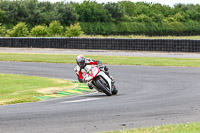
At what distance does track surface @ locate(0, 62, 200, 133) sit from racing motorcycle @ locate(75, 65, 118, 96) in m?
0.32

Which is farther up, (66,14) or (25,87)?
(66,14)

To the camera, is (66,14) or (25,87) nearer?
(25,87)

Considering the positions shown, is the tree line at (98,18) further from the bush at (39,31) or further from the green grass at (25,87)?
the green grass at (25,87)

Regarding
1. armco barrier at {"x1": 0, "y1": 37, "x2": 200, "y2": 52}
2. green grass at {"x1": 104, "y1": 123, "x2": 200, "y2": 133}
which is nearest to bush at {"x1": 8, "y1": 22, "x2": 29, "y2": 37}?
armco barrier at {"x1": 0, "y1": 37, "x2": 200, "y2": 52}

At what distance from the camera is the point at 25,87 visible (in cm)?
1598

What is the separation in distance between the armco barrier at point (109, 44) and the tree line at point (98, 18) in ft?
84.0

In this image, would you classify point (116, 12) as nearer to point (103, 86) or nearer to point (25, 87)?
point (25, 87)

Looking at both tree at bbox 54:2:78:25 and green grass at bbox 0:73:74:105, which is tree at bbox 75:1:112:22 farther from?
green grass at bbox 0:73:74:105

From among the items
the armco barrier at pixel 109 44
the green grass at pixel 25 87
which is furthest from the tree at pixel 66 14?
the green grass at pixel 25 87

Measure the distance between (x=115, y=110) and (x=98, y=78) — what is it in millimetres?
3492

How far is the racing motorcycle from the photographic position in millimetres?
13898

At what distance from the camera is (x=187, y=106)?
11.1 m

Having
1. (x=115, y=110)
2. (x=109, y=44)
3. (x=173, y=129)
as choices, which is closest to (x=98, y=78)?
(x=115, y=110)

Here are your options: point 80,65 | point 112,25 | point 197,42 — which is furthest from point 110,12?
point 80,65
